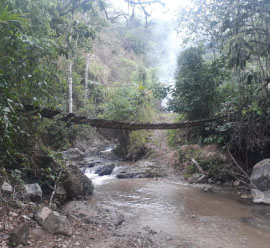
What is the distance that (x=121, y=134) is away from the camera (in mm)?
8695

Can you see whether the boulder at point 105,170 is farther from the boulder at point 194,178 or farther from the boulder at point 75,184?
the boulder at point 194,178

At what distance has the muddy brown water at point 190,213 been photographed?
9.07ft

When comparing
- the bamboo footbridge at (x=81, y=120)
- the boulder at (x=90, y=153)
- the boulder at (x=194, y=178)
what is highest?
the bamboo footbridge at (x=81, y=120)

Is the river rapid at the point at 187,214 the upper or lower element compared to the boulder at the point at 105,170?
lower

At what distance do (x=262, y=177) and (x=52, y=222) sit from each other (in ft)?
11.4

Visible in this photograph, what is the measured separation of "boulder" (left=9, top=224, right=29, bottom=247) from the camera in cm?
185

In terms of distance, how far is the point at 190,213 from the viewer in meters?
3.64

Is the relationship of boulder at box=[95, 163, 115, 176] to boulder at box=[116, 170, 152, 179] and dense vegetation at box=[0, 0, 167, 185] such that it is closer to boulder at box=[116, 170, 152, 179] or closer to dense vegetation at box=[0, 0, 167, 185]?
boulder at box=[116, 170, 152, 179]

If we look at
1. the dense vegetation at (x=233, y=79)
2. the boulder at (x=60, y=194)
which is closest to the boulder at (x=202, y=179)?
the dense vegetation at (x=233, y=79)

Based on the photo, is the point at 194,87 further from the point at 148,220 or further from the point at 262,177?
the point at 148,220

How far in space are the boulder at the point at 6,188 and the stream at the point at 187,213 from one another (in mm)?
1239

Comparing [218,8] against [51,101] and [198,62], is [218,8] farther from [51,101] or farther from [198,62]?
[51,101]

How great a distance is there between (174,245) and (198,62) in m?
5.27

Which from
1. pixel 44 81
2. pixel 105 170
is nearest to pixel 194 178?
pixel 105 170
